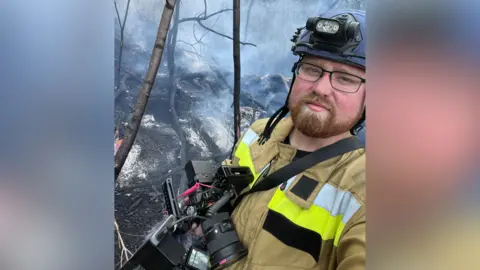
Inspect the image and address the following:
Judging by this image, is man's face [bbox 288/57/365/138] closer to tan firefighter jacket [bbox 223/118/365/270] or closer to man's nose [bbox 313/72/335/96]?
man's nose [bbox 313/72/335/96]

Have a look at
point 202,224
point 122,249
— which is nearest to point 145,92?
point 122,249

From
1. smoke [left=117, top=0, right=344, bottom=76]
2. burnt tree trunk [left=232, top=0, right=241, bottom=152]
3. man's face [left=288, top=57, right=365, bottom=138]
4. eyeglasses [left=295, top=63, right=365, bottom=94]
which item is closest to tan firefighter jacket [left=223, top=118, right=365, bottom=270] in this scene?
man's face [left=288, top=57, right=365, bottom=138]

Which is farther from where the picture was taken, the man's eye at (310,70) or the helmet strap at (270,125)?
the helmet strap at (270,125)

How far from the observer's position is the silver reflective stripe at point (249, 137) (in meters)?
2.11

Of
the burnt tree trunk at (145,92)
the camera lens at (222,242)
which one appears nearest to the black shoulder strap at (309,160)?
the camera lens at (222,242)

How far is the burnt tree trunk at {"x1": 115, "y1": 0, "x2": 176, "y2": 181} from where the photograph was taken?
2506 millimetres

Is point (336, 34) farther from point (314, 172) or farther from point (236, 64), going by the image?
point (236, 64)

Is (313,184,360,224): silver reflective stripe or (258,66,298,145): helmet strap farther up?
(258,66,298,145): helmet strap

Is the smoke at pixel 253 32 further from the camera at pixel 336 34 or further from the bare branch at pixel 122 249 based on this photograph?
the bare branch at pixel 122 249

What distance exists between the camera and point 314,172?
63.3 inches

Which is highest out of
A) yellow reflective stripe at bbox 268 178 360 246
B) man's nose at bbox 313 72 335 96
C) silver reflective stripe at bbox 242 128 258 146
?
man's nose at bbox 313 72 335 96

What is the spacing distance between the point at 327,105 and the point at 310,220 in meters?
0.55
